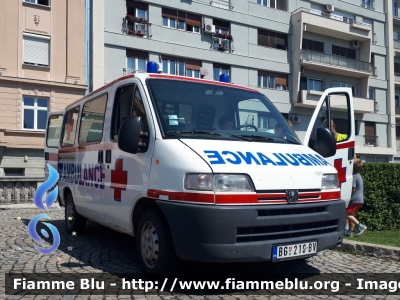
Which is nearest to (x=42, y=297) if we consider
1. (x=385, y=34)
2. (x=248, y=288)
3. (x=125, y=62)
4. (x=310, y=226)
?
(x=248, y=288)

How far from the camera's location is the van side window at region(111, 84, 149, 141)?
16.8ft

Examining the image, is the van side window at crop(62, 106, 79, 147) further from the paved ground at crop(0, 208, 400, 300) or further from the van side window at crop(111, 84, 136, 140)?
the van side window at crop(111, 84, 136, 140)

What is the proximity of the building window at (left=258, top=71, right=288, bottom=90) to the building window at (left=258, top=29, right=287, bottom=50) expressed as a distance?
1.96 m

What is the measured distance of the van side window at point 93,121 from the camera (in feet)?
20.5

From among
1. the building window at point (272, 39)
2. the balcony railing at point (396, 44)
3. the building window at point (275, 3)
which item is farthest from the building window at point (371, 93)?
the building window at point (275, 3)

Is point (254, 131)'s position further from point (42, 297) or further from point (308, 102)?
point (308, 102)

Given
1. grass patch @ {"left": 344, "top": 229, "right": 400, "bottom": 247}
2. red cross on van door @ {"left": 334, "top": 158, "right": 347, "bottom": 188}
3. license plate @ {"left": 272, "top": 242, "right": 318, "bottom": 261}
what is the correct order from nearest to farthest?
license plate @ {"left": 272, "top": 242, "right": 318, "bottom": 261} → red cross on van door @ {"left": 334, "top": 158, "right": 347, "bottom": 188} → grass patch @ {"left": 344, "top": 229, "right": 400, "bottom": 247}

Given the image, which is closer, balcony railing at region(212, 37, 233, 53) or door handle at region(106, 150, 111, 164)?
door handle at region(106, 150, 111, 164)

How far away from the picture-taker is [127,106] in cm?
554

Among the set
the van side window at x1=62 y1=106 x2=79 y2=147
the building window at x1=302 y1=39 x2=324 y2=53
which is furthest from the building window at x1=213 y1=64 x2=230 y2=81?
the van side window at x1=62 y1=106 x2=79 y2=147

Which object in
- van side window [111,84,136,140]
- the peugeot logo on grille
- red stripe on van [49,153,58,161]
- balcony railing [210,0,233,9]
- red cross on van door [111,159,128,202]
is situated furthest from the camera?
balcony railing [210,0,233,9]

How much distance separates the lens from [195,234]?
410cm

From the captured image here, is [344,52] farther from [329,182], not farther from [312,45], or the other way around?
[329,182]

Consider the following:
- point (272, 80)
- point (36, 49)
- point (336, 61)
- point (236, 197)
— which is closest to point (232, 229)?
point (236, 197)
